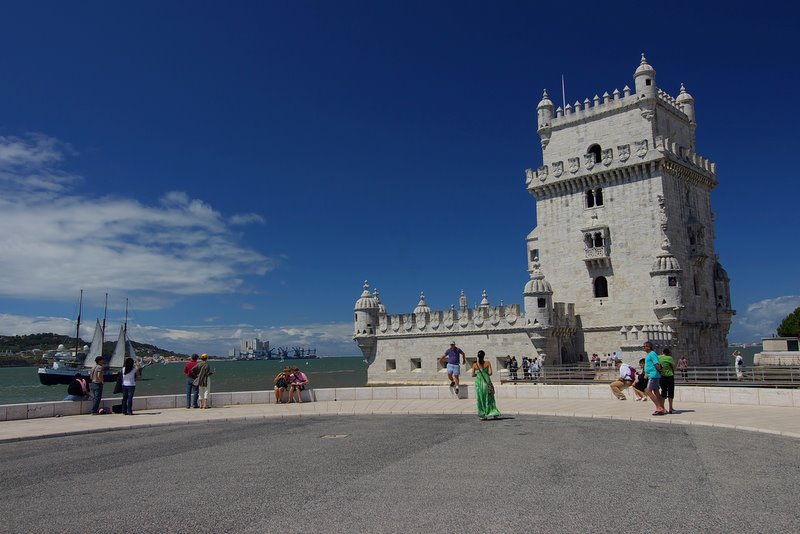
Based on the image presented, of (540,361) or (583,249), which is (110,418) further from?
(583,249)

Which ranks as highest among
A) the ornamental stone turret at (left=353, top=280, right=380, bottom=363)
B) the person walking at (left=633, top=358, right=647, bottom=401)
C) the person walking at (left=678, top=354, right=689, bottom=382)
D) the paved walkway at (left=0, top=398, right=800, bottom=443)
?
the ornamental stone turret at (left=353, top=280, right=380, bottom=363)

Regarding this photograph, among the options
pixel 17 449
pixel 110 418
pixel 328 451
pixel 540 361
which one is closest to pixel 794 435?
pixel 328 451

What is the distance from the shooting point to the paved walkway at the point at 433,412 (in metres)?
14.5

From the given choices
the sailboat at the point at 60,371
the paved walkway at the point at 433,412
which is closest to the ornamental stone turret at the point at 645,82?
the paved walkway at the point at 433,412

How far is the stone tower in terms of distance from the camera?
34.9 meters

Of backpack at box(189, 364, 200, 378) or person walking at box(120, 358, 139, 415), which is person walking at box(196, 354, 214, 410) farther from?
person walking at box(120, 358, 139, 415)

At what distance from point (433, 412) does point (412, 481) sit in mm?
9275

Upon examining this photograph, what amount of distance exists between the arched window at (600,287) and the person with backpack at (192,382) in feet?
82.5

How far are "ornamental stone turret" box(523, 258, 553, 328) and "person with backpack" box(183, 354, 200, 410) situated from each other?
21225mm

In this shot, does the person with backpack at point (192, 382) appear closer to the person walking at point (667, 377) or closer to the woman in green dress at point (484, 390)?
the woman in green dress at point (484, 390)

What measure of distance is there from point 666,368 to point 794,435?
153 inches

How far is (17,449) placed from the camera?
12930 mm

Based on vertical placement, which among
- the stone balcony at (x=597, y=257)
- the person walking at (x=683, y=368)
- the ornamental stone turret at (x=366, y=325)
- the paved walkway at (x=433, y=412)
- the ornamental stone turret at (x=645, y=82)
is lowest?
the paved walkway at (x=433, y=412)

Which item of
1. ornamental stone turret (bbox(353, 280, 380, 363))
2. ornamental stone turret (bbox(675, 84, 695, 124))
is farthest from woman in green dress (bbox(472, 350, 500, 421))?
ornamental stone turret (bbox(675, 84, 695, 124))
